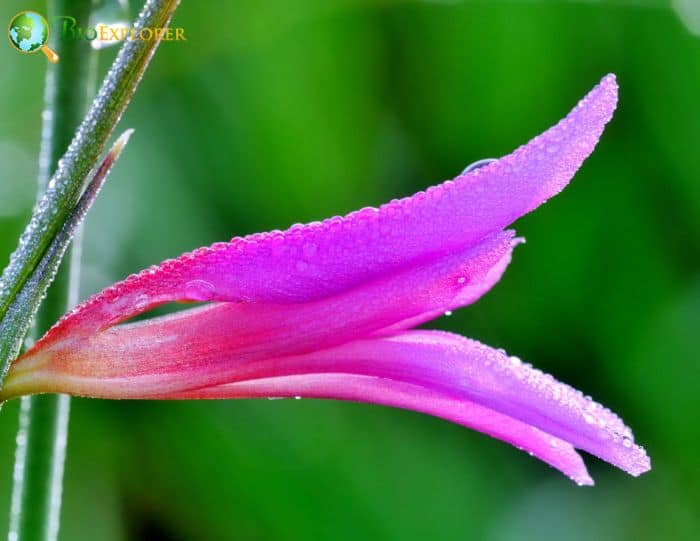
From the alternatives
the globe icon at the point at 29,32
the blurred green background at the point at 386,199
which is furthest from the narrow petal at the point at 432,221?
the blurred green background at the point at 386,199

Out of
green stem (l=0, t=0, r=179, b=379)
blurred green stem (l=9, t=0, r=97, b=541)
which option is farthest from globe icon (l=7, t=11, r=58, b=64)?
green stem (l=0, t=0, r=179, b=379)

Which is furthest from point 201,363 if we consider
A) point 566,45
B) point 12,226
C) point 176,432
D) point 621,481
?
point 566,45

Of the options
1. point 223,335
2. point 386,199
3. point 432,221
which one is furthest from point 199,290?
point 386,199

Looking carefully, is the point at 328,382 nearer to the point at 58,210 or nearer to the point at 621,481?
the point at 58,210

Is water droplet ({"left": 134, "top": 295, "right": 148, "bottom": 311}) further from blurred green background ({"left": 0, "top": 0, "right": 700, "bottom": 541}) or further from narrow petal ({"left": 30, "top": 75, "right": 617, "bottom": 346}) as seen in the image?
blurred green background ({"left": 0, "top": 0, "right": 700, "bottom": 541})

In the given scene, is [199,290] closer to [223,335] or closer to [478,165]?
[223,335]

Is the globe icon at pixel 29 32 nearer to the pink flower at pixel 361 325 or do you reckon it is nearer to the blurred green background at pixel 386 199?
the pink flower at pixel 361 325

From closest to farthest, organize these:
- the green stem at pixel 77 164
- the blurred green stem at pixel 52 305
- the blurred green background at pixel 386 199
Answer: the green stem at pixel 77 164
the blurred green stem at pixel 52 305
the blurred green background at pixel 386 199
